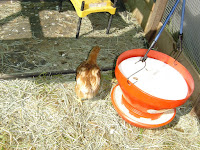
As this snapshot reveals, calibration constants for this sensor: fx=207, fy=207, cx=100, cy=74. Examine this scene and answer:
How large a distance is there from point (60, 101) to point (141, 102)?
1267mm

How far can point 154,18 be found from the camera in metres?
4.05

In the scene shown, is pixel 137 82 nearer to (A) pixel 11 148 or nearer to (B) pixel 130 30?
(A) pixel 11 148

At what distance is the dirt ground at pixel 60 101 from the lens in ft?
8.57

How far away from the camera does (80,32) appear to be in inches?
171

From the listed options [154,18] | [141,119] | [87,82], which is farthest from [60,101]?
[154,18]

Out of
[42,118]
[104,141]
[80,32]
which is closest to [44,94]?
[42,118]

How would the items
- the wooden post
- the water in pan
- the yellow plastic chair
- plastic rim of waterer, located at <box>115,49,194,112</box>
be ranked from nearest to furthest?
plastic rim of waterer, located at <box>115,49,194,112</box>, the water in pan, the yellow plastic chair, the wooden post

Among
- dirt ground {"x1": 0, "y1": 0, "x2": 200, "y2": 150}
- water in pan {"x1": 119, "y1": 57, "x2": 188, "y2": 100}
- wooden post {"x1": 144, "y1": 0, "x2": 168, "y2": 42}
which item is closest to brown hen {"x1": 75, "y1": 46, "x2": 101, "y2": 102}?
dirt ground {"x1": 0, "y1": 0, "x2": 200, "y2": 150}

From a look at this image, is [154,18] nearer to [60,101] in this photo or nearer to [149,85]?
[149,85]

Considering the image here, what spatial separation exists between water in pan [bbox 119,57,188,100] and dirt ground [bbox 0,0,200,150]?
2.43ft

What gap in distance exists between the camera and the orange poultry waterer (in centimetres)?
220

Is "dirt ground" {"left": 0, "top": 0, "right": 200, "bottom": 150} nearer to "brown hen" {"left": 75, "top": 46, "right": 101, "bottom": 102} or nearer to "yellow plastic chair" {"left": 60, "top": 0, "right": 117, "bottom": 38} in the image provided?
"brown hen" {"left": 75, "top": 46, "right": 101, "bottom": 102}

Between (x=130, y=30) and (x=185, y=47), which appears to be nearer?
(x=185, y=47)

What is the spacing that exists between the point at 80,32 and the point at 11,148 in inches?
105
